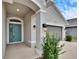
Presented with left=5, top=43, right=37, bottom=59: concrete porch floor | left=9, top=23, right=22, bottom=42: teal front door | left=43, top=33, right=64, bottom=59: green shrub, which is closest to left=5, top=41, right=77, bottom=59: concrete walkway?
left=5, top=43, right=37, bottom=59: concrete porch floor

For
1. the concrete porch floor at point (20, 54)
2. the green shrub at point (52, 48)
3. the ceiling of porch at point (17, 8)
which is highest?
the ceiling of porch at point (17, 8)

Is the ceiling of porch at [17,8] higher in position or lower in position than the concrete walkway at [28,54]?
higher

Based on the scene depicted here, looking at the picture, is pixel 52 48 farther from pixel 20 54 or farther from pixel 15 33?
pixel 15 33

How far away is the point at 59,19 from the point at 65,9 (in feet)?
17.5

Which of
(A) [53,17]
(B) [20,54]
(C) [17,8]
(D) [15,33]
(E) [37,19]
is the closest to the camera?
(B) [20,54]

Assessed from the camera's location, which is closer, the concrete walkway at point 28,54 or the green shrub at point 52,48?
the green shrub at point 52,48

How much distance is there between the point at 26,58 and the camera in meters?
5.32

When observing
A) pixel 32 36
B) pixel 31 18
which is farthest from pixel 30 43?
pixel 31 18

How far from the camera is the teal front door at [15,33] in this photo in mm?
11453

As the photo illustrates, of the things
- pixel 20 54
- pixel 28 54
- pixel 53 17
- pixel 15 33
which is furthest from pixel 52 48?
pixel 15 33

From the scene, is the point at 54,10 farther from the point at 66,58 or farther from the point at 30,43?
the point at 66,58

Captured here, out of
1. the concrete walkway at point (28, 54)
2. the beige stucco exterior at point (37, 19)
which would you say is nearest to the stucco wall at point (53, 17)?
the beige stucco exterior at point (37, 19)

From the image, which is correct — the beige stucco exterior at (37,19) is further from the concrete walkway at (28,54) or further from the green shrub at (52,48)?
the green shrub at (52,48)

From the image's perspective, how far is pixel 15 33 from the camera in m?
11.8
